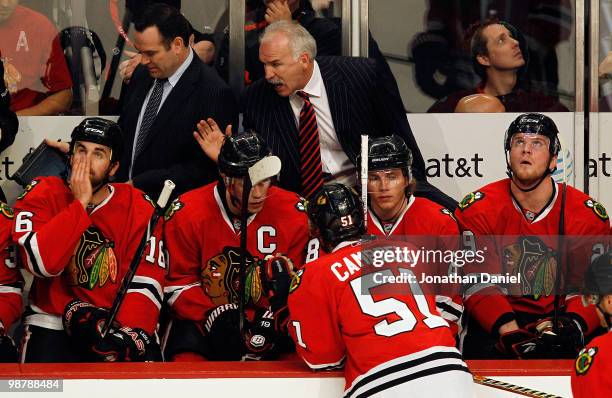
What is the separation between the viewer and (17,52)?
5125mm

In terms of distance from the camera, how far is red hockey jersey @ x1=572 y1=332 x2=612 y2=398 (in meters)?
3.33

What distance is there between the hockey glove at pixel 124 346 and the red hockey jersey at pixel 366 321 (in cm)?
65

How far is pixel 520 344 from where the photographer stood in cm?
432

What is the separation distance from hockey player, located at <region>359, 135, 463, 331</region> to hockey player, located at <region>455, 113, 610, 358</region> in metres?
0.11

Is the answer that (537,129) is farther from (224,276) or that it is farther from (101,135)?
(101,135)

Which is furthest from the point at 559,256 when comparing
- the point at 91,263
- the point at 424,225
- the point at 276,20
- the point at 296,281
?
the point at 91,263

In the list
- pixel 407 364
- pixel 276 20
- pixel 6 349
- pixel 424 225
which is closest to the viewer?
pixel 407 364

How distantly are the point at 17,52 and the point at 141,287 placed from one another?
1.24 m

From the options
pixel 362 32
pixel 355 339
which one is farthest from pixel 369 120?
pixel 355 339

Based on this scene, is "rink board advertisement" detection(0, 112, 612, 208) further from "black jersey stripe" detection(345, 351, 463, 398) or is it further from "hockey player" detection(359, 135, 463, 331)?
"black jersey stripe" detection(345, 351, 463, 398)

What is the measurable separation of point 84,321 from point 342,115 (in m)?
1.24

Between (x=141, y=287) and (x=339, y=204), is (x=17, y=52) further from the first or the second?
(x=339, y=204)

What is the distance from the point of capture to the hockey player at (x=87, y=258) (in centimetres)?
426

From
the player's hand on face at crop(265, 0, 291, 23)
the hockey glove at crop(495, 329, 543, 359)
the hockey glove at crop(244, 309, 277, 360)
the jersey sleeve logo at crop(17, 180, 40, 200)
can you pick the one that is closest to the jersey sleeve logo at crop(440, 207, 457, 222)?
the hockey glove at crop(495, 329, 543, 359)
